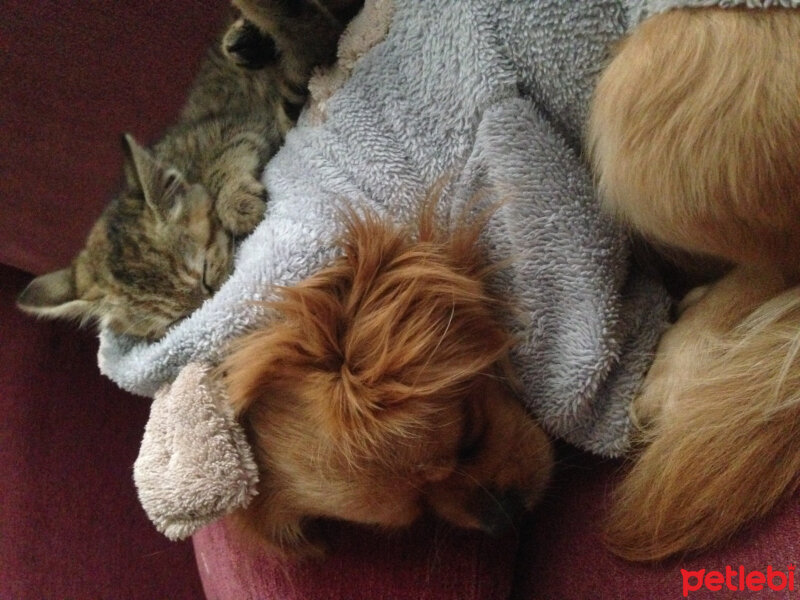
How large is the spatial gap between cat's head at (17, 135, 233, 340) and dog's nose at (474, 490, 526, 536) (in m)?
0.49

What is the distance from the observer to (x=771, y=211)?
2.04 feet

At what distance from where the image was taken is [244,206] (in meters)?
0.96

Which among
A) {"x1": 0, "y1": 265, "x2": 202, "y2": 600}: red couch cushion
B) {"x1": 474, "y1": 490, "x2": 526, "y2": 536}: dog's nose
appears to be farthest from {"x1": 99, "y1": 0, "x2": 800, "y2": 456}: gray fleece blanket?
{"x1": 0, "y1": 265, "x2": 202, "y2": 600}: red couch cushion

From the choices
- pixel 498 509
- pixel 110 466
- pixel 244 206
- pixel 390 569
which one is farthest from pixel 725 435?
pixel 110 466

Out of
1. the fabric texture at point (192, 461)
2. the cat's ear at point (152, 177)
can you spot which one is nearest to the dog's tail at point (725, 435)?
the fabric texture at point (192, 461)

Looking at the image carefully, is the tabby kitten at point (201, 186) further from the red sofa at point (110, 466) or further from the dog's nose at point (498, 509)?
the dog's nose at point (498, 509)

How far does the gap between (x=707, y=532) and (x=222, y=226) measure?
744 millimetres

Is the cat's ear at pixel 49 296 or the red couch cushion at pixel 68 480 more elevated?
the cat's ear at pixel 49 296

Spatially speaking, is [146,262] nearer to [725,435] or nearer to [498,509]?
[498,509]

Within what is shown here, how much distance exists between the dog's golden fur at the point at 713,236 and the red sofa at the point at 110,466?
6 cm

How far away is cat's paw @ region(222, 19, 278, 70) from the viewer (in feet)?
3.16

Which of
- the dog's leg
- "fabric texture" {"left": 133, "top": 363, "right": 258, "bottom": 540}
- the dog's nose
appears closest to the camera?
the dog's leg

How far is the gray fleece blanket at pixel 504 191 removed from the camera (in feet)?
2.42

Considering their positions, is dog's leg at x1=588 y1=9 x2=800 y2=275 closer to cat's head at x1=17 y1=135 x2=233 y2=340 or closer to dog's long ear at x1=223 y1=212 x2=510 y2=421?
dog's long ear at x1=223 y1=212 x2=510 y2=421
